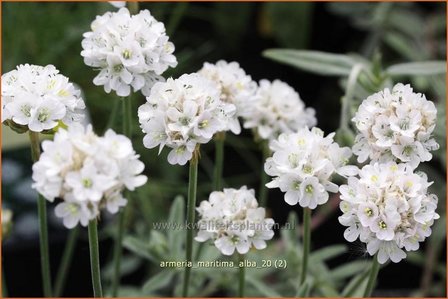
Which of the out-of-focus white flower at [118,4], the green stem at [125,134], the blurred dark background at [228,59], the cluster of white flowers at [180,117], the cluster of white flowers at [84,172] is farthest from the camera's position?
the blurred dark background at [228,59]

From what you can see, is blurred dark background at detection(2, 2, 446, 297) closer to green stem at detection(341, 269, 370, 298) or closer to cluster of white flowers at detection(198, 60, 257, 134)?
cluster of white flowers at detection(198, 60, 257, 134)

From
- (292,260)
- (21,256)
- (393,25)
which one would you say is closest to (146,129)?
(292,260)

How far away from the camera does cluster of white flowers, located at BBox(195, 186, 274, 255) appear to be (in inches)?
29.6

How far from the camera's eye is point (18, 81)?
0.71 metres

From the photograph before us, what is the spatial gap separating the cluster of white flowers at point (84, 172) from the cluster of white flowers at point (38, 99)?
0.10m

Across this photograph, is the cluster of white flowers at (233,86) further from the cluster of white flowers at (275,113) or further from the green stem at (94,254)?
the green stem at (94,254)

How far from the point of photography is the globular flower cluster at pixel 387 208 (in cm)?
65

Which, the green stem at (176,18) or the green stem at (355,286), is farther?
the green stem at (176,18)

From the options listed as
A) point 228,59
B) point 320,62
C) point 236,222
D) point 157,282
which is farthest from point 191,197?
point 228,59

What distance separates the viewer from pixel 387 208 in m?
0.65

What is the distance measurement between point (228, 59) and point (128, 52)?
108 cm

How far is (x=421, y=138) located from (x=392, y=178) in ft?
0.21

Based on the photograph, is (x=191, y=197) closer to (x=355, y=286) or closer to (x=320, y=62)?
(x=355, y=286)

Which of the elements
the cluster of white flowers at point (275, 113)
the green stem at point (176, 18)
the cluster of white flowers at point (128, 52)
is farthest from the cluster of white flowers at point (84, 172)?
the green stem at point (176, 18)
